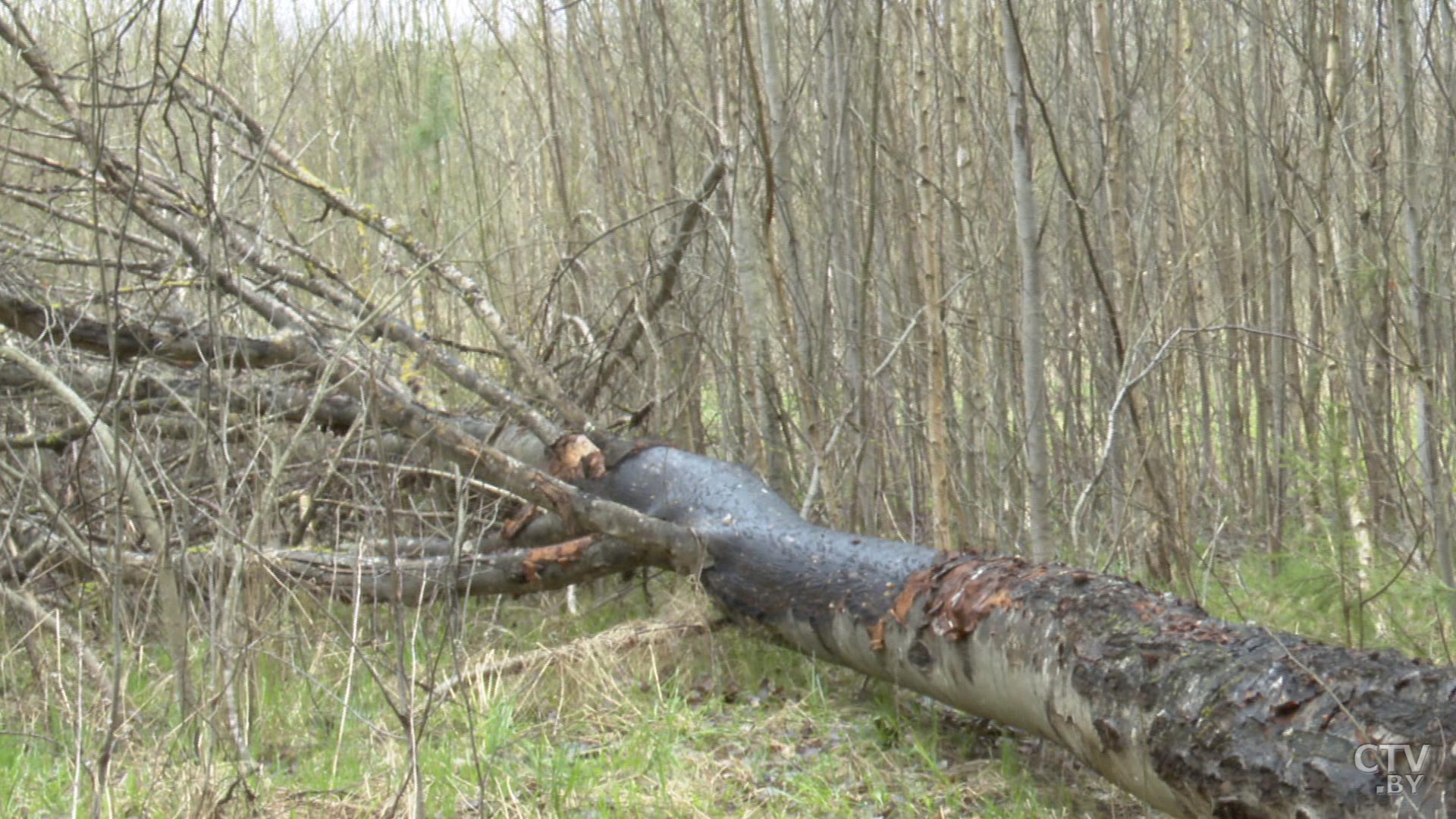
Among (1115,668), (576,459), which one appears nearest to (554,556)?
(576,459)

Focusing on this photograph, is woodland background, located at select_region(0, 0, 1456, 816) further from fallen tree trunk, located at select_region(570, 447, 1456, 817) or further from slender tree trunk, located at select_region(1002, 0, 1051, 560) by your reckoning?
fallen tree trunk, located at select_region(570, 447, 1456, 817)

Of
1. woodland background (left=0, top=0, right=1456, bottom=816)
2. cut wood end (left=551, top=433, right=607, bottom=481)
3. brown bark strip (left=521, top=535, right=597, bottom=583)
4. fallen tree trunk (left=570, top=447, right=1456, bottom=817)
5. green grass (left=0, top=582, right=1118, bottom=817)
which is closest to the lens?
fallen tree trunk (left=570, top=447, right=1456, bottom=817)

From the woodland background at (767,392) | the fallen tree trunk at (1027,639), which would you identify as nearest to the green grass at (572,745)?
the woodland background at (767,392)

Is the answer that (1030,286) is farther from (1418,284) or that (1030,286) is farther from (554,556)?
(554,556)

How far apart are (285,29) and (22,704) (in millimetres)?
7317

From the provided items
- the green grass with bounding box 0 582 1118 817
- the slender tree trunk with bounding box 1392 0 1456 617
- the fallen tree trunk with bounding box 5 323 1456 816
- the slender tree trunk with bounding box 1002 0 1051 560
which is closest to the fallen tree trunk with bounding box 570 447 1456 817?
the fallen tree trunk with bounding box 5 323 1456 816

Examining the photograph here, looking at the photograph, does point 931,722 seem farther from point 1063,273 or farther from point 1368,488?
point 1368,488

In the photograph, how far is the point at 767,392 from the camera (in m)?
4.24

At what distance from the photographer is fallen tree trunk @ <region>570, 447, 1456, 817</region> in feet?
6.54

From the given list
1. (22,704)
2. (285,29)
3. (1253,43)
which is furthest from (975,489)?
(285,29)

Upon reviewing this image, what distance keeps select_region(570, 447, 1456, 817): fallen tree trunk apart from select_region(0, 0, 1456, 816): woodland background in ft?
0.81

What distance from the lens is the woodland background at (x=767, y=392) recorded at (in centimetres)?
279

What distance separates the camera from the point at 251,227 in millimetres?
3619

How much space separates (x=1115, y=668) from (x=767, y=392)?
201cm
